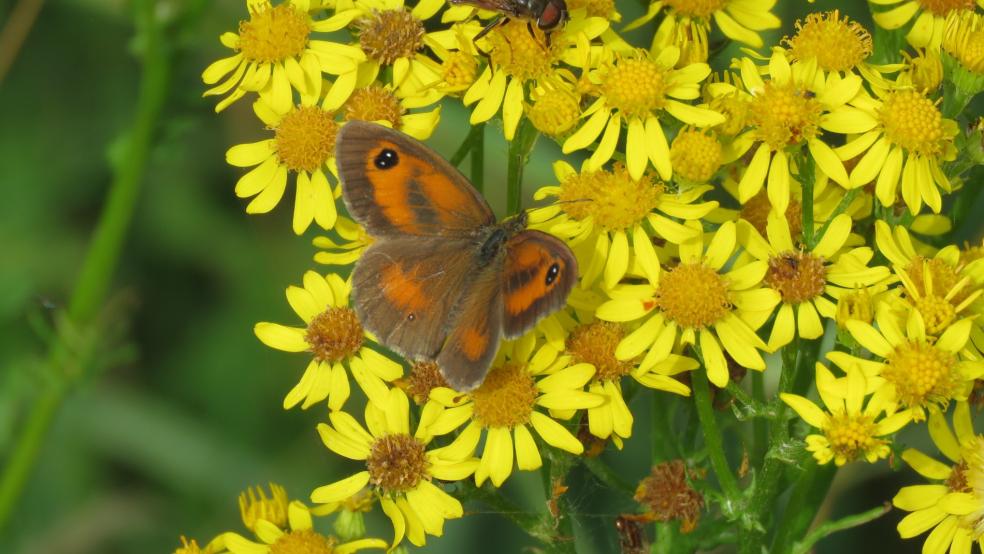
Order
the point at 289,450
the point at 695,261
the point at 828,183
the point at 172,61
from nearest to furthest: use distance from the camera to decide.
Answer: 1. the point at 695,261
2. the point at 828,183
3. the point at 172,61
4. the point at 289,450

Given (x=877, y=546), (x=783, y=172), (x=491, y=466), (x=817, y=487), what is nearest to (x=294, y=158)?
(x=491, y=466)

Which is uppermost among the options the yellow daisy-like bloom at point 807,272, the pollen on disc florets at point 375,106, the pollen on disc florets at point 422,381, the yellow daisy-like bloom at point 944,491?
the pollen on disc florets at point 375,106

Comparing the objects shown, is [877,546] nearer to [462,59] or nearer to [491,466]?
[491,466]

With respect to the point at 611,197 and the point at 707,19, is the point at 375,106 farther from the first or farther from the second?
the point at 707,19

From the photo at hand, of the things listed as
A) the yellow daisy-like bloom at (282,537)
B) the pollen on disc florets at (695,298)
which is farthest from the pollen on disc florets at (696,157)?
the yellow daisy-like bloom at (282,537)

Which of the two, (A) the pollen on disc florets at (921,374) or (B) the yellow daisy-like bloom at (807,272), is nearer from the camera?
(A) the pollen on disc florets at (921,374)

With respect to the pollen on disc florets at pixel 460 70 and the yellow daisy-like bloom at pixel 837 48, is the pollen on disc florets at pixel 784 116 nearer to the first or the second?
the yellow daisy-like bloom at pixel 837 48

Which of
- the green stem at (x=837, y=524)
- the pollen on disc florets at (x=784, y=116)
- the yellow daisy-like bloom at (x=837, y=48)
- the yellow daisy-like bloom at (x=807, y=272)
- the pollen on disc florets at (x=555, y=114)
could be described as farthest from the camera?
the yellow daisy-like bloom at (x=837, y=48)
